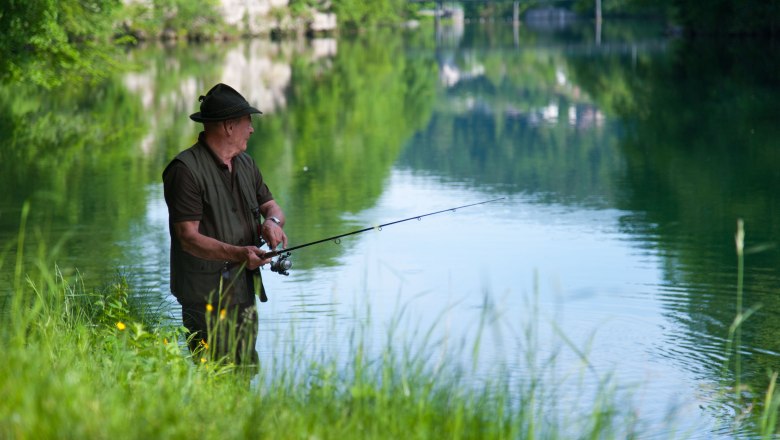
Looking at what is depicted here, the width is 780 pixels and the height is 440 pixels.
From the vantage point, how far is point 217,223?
20.3ft

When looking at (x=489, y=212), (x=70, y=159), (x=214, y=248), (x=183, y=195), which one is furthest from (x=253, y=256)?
(x=70, y=159)

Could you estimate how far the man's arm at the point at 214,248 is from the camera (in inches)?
239

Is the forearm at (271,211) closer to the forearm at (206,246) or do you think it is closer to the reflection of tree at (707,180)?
the forearm at (206,246)

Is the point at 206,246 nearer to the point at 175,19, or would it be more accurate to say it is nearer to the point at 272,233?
the point at 272,233

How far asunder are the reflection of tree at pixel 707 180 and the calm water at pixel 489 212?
4cm

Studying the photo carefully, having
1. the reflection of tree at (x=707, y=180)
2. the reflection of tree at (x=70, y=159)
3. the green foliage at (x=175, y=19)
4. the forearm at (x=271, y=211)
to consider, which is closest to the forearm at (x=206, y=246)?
the forearm at (x=271, y=211)

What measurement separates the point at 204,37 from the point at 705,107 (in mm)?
57469

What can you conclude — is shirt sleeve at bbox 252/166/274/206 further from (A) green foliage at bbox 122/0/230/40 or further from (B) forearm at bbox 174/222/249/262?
(A) green foliage at bbox 122/0/230/40

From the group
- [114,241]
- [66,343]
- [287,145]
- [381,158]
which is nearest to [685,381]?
[66,343]

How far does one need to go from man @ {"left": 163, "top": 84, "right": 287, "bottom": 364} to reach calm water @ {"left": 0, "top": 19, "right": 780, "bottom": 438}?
520mm

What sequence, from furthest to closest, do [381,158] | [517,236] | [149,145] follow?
[149,145]
[381,158]
[517,236]

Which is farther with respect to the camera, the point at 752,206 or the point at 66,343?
the point at 752,206

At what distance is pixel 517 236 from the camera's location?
43.1 ft

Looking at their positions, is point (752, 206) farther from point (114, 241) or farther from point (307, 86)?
point (307, 86)
